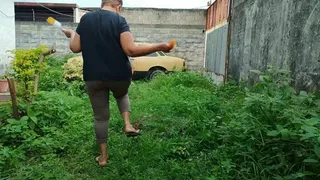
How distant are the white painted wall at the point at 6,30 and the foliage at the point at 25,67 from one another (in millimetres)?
4620

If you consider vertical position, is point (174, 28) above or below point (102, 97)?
above

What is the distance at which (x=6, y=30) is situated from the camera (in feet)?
24.7

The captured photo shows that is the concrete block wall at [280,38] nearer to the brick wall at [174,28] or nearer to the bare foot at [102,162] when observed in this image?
the bare foot at [102,162]

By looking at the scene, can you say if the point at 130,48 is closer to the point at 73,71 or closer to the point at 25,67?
the point at 25,67

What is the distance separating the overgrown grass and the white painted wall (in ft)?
15.4

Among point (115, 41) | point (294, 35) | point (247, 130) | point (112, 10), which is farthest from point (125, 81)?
point (294, 35)

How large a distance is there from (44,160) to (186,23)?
922 cm

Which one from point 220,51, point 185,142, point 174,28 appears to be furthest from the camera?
point 174,28

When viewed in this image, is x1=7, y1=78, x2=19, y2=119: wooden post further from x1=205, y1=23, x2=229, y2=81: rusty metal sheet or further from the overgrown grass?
x1=205, y1=23, x2=229, y2=81: rusty metal sheet

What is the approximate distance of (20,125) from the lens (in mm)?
2902

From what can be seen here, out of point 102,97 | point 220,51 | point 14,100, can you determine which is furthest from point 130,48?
point 220,51

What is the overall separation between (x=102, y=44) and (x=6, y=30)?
6.68 metres

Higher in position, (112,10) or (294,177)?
(112,10)

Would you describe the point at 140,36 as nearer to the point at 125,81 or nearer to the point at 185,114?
the point at 185,114
